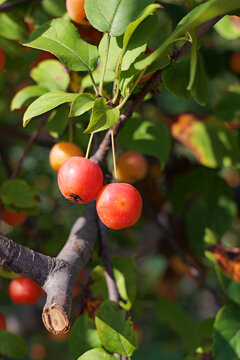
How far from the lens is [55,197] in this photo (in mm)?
2438

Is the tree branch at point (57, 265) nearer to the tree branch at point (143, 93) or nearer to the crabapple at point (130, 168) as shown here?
the tree branch at point (143, 93)

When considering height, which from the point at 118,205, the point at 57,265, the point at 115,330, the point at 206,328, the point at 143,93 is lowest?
the point at 206,328

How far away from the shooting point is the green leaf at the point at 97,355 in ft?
2.45

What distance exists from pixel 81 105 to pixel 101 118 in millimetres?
47

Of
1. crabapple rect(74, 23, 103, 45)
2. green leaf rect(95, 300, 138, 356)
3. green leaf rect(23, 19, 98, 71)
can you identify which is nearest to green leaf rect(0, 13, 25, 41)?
crabapple rect(74, 23, 103, 45)

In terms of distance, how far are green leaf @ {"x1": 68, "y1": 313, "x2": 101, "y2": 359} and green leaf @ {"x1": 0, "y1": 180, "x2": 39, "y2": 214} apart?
0.32 meters

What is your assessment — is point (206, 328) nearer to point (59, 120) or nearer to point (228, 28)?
point (59, 120)

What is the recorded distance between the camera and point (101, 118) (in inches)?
26.2

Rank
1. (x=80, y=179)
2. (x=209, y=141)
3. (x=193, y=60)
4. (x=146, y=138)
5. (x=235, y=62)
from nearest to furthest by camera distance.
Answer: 1. (x=193, y=60)
2. (x=80, y=179)
3. (x=146, y=138)
4. (x=209, y=141)
5. (x=235, y=62)

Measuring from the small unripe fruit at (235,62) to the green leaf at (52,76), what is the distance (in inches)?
41.3

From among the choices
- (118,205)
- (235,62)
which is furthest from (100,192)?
(235,62)

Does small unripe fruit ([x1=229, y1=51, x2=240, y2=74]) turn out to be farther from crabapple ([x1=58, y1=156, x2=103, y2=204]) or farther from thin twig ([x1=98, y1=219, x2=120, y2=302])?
crabapple ([x1=58, y1=156, x2=103, y2=204])

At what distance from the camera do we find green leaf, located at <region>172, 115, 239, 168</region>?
125 centimetres

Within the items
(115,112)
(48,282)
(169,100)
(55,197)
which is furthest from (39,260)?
(169,100)
